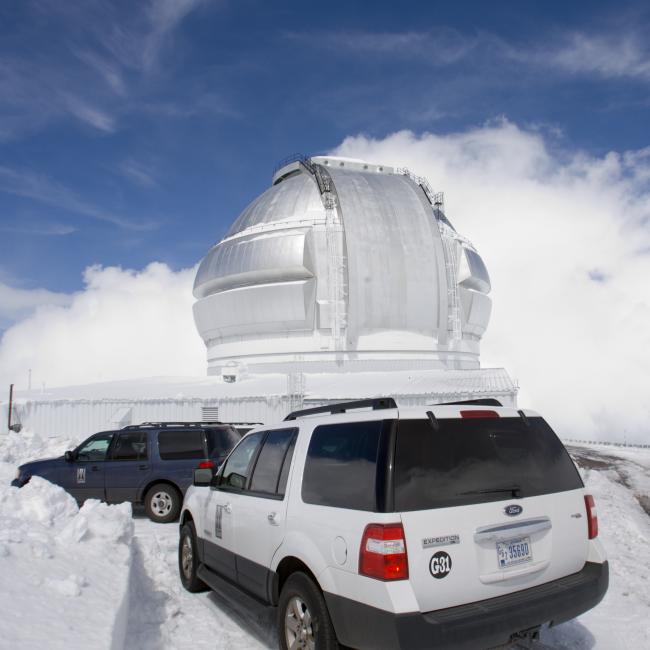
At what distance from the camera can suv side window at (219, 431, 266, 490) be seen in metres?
5.56

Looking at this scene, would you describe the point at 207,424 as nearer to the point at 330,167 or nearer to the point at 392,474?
the point at 392,474

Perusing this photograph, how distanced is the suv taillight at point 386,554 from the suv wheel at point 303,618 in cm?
58

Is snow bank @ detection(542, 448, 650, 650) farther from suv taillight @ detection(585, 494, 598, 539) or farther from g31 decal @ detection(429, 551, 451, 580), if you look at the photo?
g31 decal @ detection(429, 551, 451, 580)

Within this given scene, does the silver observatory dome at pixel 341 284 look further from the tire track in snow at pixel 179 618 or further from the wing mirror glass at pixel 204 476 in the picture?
the wing mirror glass at pixel 204 476

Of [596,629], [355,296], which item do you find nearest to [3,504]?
[596,629]

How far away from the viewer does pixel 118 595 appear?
4.87 m

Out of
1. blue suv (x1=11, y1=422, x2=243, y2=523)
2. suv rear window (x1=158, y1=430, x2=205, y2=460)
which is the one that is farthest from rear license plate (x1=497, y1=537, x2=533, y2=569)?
suv rear window (x1=158, y1=430, x2=205, y2=460)

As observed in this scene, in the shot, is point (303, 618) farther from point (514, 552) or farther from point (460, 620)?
point (514, 552)

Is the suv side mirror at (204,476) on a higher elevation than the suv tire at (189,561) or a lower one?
higher

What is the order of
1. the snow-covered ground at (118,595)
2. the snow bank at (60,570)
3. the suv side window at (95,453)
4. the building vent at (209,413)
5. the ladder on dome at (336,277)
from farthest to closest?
the ladder on dome at (336,277) → the building vent at (209,413) → the suv side window at (95,453) → the snow-covered ground at (118,595) → the snow bank at (60,570)

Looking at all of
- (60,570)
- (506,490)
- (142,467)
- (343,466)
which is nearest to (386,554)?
(343,466)

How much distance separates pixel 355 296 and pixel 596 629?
2209 centimetres

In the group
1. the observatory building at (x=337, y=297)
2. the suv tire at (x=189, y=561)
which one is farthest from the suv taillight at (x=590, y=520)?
the observatory building at (x=337, y=297)

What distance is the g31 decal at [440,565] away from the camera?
3668mm
